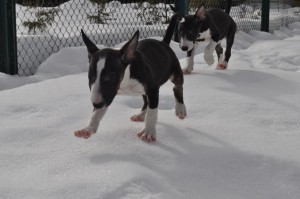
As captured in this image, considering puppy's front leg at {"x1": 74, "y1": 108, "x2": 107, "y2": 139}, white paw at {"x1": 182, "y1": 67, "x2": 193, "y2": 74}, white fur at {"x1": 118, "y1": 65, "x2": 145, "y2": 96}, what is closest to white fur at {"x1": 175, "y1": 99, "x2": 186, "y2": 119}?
white fur at {"x1": 118, "y1": 65, "x2": 145, "y2": 96}

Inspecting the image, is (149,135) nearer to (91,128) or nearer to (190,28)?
(91,128)

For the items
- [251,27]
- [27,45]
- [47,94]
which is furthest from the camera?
[251,27]

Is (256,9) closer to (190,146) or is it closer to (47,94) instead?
(47,94)

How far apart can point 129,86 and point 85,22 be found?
3813mm

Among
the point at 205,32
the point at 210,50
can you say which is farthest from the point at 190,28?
the point at 210,50

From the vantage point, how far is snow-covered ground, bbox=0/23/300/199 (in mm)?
1837

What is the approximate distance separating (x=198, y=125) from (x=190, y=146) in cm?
42

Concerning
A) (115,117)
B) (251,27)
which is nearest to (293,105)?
(115,117)

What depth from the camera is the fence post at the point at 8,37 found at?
4.39 m

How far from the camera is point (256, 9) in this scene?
400 inches

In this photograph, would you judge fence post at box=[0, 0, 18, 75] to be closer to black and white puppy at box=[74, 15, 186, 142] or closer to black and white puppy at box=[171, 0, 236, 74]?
black and white puppy at box=[171, 0, 236, 74]

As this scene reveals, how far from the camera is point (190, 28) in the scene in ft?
13.6

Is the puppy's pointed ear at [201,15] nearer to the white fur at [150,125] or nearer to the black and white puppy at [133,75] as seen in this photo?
the black and white puppy at [133,75]

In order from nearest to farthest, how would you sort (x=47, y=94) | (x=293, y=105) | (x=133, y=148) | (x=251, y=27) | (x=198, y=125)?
(x=133, y=148) → (x=198, y=125) → (x=293, y=105) → (x=47, y=94) → (x=251, y=27)
